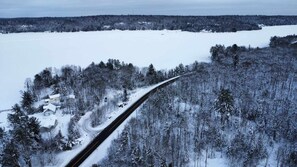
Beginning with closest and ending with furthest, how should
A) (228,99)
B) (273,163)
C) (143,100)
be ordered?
1. (273,163)
2. (228,99)
3. (143,100)

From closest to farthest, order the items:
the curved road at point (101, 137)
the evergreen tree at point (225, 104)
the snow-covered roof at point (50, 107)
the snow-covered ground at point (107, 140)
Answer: the snow-covered ground at point (107, 140) < the curved road at point (101, 137) < the evergreen tree at point (225, 104) < the snow-covered roof at point (50, 107)

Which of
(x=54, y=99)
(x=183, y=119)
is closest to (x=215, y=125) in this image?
(x=183, y=119)

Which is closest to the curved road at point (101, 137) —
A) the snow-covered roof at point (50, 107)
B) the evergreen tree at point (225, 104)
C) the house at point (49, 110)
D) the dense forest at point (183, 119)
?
the dense forest at point (183, 119)

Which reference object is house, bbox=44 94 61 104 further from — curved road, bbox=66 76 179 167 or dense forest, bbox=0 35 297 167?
curved road, bbox=66 76 179 167

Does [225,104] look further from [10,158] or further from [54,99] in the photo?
[54,99]

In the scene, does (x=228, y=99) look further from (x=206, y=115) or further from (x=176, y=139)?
(x=176, y=139)

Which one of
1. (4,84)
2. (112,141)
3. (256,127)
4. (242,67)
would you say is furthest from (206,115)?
(4,84)

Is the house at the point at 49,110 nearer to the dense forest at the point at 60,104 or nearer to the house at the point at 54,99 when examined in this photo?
the dense forest at the point at 60,104

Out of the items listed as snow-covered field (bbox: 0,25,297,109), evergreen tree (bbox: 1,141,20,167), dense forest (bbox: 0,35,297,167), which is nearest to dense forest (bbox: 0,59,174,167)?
evergreen tree (bbox: 1,141,20,167)
